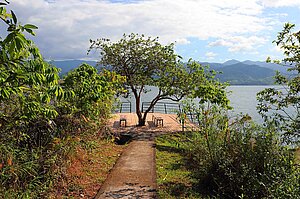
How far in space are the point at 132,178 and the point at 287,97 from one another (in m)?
3.61

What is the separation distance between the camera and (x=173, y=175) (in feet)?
20.6

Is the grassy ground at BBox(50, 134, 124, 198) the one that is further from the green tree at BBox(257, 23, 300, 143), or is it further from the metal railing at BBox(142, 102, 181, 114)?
the metal railing at BBox(142, 102, 181, 114)

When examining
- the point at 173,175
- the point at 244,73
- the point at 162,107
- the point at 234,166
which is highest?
the point at 244,73

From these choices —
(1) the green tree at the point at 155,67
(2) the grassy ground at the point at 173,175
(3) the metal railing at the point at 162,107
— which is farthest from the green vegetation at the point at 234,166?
(3) the metal railing at the point at 162,107

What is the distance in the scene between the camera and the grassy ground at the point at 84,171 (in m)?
5.00

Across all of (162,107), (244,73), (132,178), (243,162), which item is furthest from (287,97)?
(244,73)

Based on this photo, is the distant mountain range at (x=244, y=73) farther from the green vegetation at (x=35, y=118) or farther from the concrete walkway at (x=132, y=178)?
the concrete walkway at (x=132, y=178)

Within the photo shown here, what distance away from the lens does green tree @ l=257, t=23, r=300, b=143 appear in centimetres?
A: 529

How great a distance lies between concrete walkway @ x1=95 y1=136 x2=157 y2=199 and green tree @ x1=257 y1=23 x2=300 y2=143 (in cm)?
258

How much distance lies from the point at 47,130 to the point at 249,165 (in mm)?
3797

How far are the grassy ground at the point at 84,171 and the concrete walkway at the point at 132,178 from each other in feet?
0.68

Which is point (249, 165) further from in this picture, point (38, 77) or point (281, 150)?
point (38, 77)

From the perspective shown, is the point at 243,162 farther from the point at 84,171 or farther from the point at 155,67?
the point at 155,67

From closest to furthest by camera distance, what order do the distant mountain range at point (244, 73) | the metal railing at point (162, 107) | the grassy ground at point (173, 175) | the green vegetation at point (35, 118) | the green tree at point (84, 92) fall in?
the green vegetation at point (35, 118)
the grassy ground at point (173, 175)
the green tree at point (84, 92)
the distant mountain range at point (244, 73)
the metal railing at point (162, 107)
